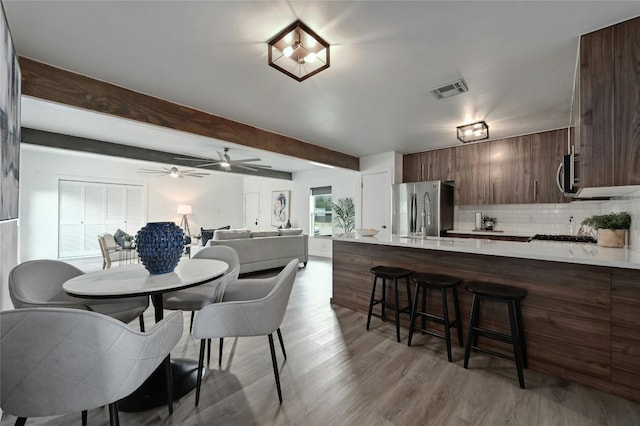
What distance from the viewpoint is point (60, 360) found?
0.98m

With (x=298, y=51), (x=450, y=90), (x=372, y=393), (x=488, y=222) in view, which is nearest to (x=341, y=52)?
(x=298, y=51)

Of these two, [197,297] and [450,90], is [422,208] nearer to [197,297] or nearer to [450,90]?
[450,90]

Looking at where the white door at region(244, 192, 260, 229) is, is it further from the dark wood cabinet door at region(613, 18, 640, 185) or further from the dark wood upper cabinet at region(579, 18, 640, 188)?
the dark wood cabinet door at region(613, 18, 640, 185)

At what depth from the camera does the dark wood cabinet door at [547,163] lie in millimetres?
3805

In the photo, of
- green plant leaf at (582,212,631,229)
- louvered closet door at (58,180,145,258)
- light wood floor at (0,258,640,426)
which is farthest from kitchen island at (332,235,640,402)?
louvered closet door at (58,180,145,258)

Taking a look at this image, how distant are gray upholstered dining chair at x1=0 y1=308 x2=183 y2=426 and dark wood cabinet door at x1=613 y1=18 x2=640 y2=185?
285cm

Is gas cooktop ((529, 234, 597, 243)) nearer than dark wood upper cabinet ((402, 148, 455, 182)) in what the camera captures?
Yes

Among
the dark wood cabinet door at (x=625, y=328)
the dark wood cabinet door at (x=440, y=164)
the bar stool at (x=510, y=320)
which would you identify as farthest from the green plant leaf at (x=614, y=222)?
the dark wood cabinet door at (x=440, y=164)

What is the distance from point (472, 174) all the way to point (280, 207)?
18.0 feet

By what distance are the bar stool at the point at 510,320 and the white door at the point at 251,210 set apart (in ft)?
25.4

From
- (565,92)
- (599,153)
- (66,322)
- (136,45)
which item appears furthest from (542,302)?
(136,45)

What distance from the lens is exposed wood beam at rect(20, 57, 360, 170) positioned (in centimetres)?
229

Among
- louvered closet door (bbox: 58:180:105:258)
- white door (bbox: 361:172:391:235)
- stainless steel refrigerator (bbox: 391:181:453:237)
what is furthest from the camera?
louvered closet door (bbox: 58:180:105:258)

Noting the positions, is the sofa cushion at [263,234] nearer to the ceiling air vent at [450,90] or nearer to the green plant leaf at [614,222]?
the ceiling air vent at [450,90]
